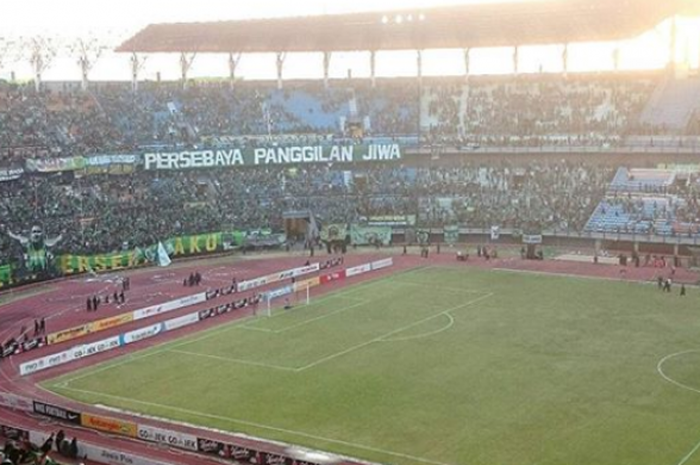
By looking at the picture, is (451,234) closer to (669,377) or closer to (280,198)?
(280,198)

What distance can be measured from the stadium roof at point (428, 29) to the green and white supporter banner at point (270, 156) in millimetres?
10263

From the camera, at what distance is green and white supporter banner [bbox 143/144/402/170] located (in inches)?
2859

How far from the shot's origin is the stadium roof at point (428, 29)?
234ft

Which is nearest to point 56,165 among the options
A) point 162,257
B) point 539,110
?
point 162,257

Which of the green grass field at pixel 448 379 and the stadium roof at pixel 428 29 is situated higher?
the stadium roof at pixel 428 29

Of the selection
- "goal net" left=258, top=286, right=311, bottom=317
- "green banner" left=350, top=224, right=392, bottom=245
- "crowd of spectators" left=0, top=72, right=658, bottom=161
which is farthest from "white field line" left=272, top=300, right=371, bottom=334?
"crowd of spectators" left=0, top=72, right=658, bottom=161

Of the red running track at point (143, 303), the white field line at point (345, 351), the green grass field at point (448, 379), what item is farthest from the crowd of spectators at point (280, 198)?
the white field line at point (345, 351)

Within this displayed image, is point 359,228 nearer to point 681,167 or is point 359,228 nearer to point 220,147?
point 220,147

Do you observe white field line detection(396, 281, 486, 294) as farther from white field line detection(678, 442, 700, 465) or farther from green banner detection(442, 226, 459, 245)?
white field line detection(678, 442, 700, 465)

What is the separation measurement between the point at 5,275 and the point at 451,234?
117 feet

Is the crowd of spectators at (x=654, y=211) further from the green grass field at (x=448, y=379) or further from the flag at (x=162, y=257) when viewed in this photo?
the flag at (x=162, y=257)

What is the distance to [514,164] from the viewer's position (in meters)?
80.4

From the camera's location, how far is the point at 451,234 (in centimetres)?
7375

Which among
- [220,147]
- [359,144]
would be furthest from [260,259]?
[359,144]
